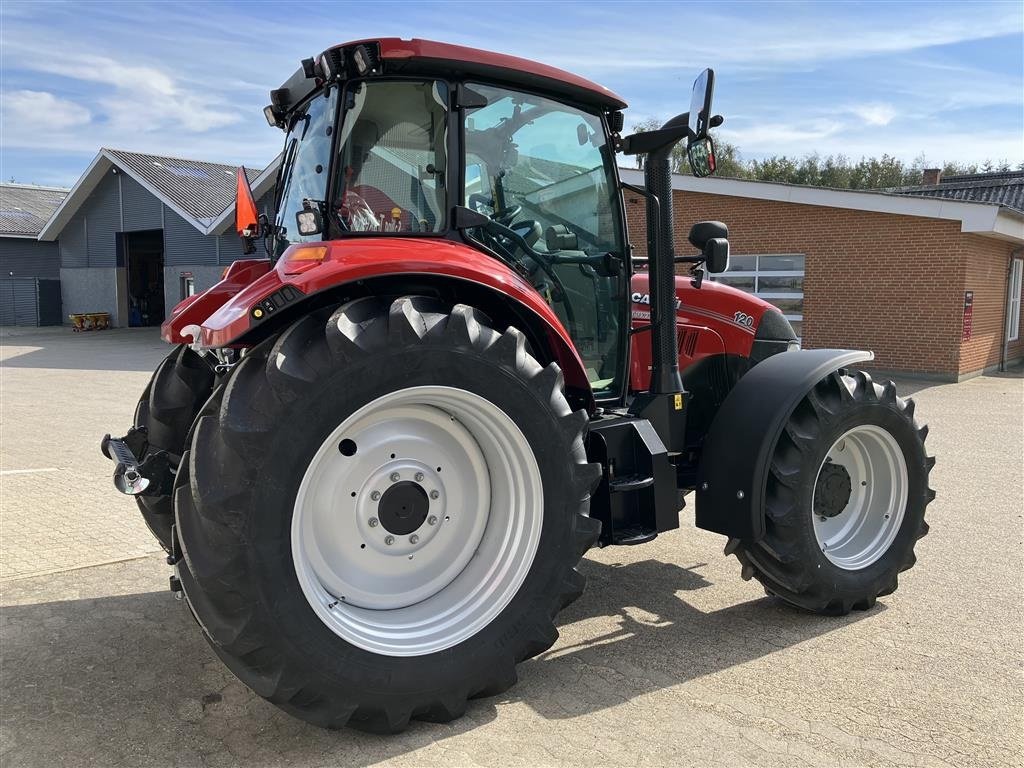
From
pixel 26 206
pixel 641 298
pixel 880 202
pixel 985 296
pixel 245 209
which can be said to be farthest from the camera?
pixel 26 206

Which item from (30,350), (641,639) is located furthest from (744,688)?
(30,350)

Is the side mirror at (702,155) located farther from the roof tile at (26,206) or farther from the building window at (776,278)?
the roof tile at (26,206)

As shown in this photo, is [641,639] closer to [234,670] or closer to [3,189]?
[234,670]

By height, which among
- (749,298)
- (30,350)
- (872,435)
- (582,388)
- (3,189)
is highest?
(3,189)

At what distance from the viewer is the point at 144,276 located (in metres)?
33.2

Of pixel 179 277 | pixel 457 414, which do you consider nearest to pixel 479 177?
pixel 457 414

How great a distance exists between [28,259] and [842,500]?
37.6 meters

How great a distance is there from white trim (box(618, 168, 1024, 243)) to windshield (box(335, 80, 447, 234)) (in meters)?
11.0

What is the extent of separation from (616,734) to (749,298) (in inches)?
106

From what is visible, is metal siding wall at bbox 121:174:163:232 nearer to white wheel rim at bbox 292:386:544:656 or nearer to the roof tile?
the roof tile

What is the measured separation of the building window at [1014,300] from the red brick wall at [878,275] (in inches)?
64.4

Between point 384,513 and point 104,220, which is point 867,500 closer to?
point 384,513

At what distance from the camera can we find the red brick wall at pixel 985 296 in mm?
15852

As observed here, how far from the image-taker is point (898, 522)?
441 centimetres
